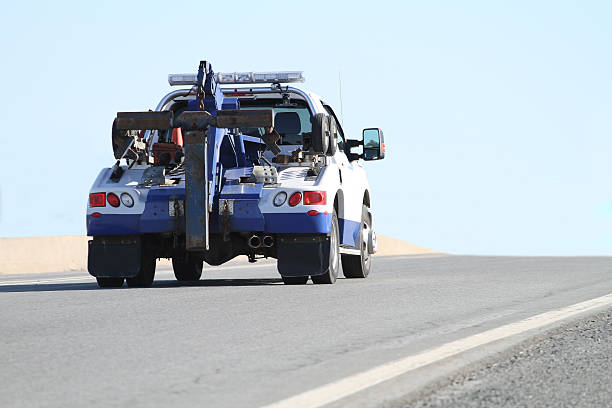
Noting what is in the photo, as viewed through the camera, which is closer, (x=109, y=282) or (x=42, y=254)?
(x=109, y=282)

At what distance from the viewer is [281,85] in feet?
48.8

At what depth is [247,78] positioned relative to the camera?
14.9 metres

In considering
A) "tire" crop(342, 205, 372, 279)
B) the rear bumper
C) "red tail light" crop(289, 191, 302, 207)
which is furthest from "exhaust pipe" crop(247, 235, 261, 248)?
"tire" crop(342, 205, 372, 279)

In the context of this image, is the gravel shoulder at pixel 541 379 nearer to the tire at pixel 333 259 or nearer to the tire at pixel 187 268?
the tire at pixel 333 259

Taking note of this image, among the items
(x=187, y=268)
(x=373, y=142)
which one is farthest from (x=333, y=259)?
(x=187, y=268)

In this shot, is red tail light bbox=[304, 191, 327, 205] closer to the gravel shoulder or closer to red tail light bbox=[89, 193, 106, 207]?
red tail light bbox=[89, 193, 106, 207]

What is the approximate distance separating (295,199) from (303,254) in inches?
25.8

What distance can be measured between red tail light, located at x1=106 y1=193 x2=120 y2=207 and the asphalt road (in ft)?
3.66

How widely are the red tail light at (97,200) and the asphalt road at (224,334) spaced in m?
1.09

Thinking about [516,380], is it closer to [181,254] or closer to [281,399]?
[281,399]

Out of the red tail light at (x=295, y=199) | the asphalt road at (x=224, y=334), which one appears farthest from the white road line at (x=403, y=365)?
the red tail light at (x=295, y=199)

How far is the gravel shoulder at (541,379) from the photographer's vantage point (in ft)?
17.3

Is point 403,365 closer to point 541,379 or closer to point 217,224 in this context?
point 541,379

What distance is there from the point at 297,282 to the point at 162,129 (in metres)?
2.51
